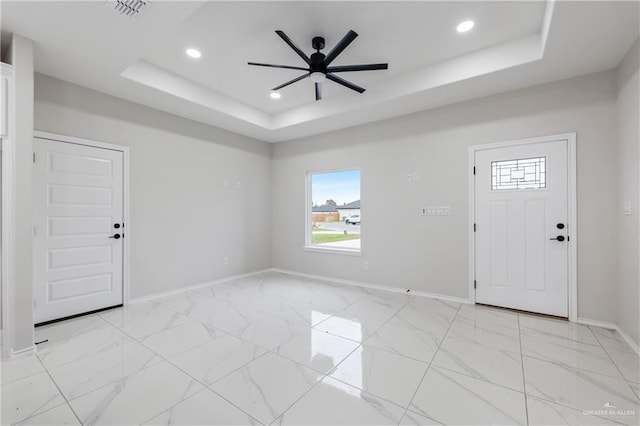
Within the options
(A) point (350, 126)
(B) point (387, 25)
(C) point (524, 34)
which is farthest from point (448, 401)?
(A) point (350, 126)


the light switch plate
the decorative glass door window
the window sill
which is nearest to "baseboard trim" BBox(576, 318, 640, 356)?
the decorative glass door window

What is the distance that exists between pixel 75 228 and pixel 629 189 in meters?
6.01

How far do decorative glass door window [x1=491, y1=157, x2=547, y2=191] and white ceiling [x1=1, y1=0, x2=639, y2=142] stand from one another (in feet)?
3.07

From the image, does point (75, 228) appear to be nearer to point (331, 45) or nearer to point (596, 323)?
point (331, 45)

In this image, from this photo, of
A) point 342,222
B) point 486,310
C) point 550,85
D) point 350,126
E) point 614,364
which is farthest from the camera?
point 342,222

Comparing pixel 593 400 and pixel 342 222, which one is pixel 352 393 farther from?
pixel 342 222

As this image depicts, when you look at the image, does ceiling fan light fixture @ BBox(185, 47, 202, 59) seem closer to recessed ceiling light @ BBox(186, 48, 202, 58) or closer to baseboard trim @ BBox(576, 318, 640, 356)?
recessed ceiling light @ BBox(186, 48, 202, 58)

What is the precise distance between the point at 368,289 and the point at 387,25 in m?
3.60

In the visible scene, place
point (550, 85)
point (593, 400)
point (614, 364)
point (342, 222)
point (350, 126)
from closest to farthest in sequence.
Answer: point (593, 400)
point (614, 364)
point (550, 85)
point (350, 126)
point (342, 222)

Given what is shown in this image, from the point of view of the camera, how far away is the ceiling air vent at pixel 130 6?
2.15 meters

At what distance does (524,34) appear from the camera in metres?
2.86

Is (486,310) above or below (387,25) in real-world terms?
below

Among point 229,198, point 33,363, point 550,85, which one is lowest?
point 33,363

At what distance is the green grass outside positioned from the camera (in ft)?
17.4
